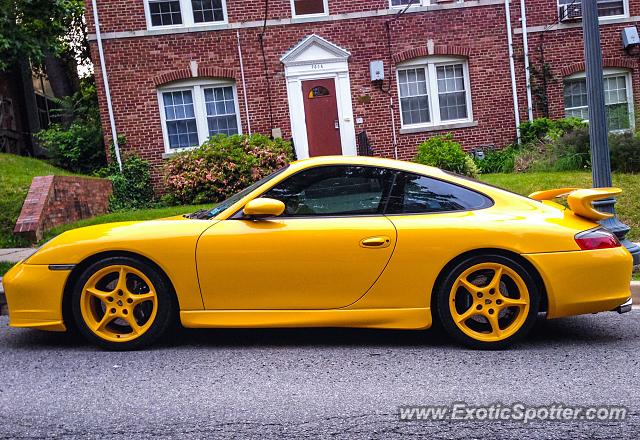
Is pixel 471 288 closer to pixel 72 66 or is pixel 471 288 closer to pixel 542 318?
pixel 542 318

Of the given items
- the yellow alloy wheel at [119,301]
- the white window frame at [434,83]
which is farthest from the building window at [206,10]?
the yellow alloy wheel at [119,301]

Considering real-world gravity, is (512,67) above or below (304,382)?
above

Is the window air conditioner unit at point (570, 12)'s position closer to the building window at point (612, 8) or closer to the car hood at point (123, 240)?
the building window at point (612, 8)

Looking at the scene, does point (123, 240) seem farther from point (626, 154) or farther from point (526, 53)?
point (526, 53)

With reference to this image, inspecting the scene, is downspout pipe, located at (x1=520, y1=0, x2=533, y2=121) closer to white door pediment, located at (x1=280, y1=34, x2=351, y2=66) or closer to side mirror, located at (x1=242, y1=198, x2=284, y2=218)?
white door pediment, located at (x1=280, y1=34, x2=351, y2=66)

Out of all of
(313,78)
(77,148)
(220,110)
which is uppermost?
(313,78)

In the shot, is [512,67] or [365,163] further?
[512,67]

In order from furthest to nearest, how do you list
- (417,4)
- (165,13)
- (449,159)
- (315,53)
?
1. (417,4)
2. (315,53)
3. (165,13)
4. (449,159)

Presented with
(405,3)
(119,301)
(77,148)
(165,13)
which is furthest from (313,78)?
(119,301)

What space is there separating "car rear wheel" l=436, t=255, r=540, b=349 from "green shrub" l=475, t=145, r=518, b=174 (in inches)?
428

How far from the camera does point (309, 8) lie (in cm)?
1564

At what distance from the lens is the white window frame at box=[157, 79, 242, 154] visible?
50.7ft

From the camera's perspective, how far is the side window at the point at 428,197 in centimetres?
436

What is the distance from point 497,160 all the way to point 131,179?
9144 millimetres
